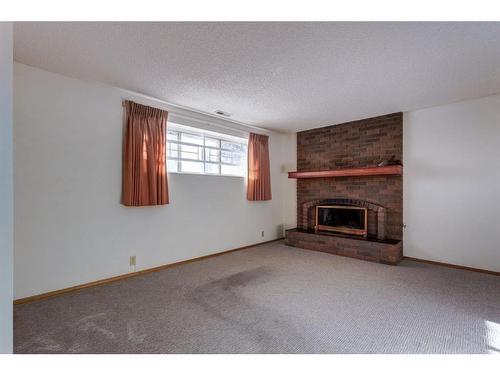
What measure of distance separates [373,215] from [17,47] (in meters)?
5.06

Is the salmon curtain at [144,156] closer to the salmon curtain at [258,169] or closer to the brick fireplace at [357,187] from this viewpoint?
the salmon curtain at [258,169]

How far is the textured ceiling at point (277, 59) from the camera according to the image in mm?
1876

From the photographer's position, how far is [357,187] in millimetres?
4477

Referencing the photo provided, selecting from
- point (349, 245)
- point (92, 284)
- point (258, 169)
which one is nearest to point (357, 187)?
point (349, 245)

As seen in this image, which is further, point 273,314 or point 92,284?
point 92,284

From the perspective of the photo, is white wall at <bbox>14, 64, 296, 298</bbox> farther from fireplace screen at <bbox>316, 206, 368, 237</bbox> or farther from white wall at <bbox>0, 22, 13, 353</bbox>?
fireplace screen at <bbox>316, 206, 368, 237</bbox>

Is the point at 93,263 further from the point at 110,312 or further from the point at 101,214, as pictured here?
the point at 110,312

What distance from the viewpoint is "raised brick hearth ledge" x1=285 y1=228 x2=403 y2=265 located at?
12.0 ft

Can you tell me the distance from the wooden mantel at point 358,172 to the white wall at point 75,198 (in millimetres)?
2382

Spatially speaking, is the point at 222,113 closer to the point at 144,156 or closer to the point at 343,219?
the point at 144,156

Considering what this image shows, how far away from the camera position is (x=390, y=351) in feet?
5.43

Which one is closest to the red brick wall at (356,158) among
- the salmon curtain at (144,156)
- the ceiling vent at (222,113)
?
the ceiling vent at (222,113)

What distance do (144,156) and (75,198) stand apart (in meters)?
0.91
